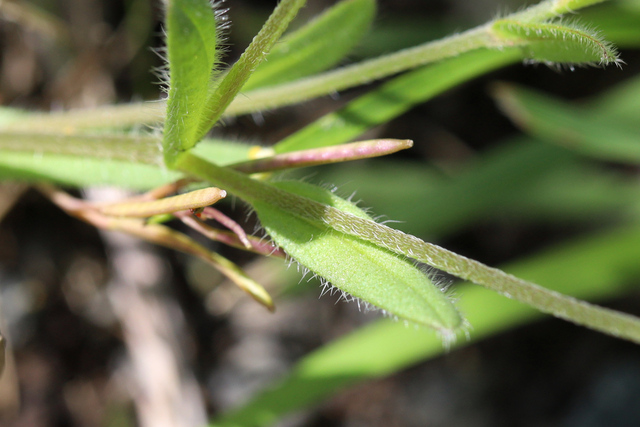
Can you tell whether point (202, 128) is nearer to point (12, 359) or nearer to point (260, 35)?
point (260, 35)

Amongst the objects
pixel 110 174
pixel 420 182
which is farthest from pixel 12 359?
pixel 420 182

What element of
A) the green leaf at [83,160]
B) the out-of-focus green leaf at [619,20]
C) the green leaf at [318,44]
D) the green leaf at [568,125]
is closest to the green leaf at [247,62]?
the green leaf at [83,160]

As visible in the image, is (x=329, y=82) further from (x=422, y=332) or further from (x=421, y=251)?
(x=422, y=332)

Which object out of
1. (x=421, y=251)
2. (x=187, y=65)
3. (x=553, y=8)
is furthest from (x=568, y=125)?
(x=187, y=65)

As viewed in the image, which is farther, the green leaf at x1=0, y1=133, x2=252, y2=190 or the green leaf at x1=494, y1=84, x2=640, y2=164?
the green leaf at x1=494, y1=84, x2=640, y2=164

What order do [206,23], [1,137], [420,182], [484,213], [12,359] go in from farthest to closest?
[420,182] → [484,213] → [12,359] → [1,137] → [206,23]

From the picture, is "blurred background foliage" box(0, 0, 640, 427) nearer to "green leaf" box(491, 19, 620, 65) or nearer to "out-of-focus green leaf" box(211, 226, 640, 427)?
"out-of-focus green leaf" box(211, 226, 640, 427)

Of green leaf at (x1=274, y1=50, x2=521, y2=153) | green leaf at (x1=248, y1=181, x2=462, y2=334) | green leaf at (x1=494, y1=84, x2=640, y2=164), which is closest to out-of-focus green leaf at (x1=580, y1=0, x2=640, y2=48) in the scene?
green leaf at (x1=494, y1=84, x2=640, y2=164)
